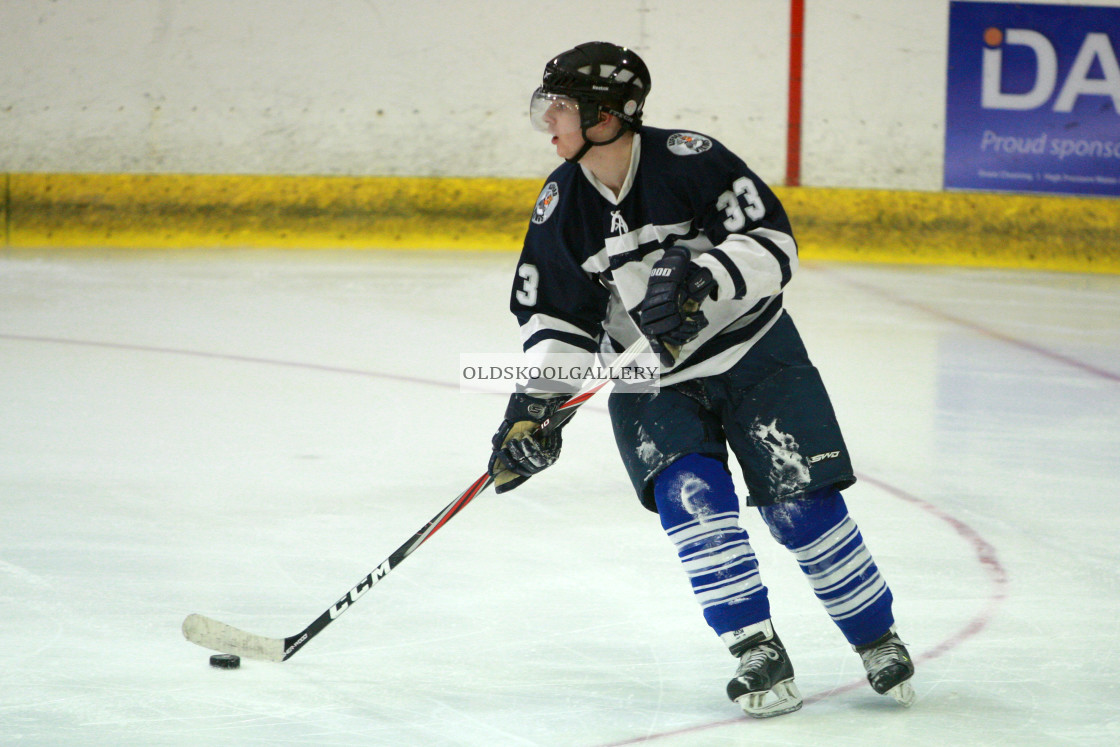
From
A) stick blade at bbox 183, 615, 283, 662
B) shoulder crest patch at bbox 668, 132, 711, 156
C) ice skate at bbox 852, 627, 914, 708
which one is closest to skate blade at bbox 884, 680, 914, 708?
ice skate at bbox 852, 627, 914, 708

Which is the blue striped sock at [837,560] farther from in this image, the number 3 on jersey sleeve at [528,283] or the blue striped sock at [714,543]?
the number 3 on jersey sleeve at [528,283]

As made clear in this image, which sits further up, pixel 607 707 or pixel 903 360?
pixel 607 707

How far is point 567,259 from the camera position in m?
2.20

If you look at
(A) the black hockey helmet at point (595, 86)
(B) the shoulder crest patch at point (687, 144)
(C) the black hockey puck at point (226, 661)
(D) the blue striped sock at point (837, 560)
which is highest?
(A) the black hockey helmet at point (595, 86)

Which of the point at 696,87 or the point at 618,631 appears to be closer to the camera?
the point at 618,631

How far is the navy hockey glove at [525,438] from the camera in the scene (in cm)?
226

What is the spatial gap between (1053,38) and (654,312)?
5981 mm

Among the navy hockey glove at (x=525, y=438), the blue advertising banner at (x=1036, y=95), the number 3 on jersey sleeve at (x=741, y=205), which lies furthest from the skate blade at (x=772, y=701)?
the blue advertising banner at (x=1036, y=95)

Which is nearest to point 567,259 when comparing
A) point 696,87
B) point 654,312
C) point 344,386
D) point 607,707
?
point 654,312

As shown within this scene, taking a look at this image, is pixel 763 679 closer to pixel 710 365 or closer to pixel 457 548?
pixel 710 365

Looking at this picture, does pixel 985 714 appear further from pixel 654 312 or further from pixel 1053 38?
pixel 1053 38

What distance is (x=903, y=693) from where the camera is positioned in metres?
2.14

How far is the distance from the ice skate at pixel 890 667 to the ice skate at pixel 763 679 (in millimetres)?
123

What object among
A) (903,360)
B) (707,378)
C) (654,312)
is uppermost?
(654,312)
